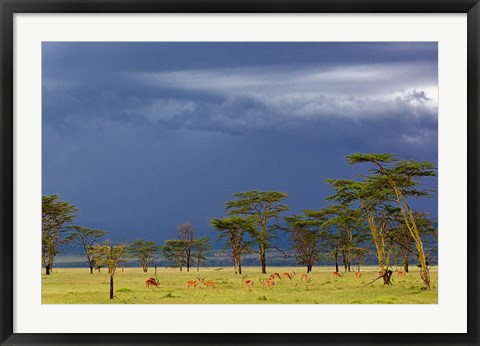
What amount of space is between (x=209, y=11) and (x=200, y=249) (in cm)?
1919

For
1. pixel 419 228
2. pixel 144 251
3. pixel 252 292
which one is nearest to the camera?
pixel 252 292

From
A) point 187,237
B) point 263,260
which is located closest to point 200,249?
point 187,237

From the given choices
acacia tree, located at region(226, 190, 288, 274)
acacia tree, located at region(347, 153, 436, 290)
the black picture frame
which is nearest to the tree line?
acacia tree, located at region(226, 190, 288, 274)

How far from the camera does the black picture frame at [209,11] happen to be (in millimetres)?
5914

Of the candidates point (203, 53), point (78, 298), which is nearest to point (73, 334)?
point (78, 298)

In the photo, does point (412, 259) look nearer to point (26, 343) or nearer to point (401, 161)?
point (401, 161)

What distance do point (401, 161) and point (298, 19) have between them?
951cm

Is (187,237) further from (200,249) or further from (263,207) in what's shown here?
(263,207)

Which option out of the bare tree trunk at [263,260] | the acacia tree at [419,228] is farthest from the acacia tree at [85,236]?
the acacia tree at [419,228]

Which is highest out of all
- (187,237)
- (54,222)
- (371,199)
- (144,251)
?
(371,199)

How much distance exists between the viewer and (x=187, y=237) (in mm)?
24859

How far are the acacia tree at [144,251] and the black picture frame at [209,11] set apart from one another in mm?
17849

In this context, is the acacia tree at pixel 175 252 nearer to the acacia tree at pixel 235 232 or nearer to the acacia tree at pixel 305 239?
the acacia tree at pixel 235 232

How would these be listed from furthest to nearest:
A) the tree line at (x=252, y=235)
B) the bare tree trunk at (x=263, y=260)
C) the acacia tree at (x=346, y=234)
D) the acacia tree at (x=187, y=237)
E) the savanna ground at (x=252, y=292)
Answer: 1. the acacia tree at (x=187, y=237)
2. the bare tree trunk at (x=263, y=260)
3. the tree line at (x=252, y=235)
4. the acacia tree at (x=346, y=234)
5. the savanna ground at (x=252, y=292)
